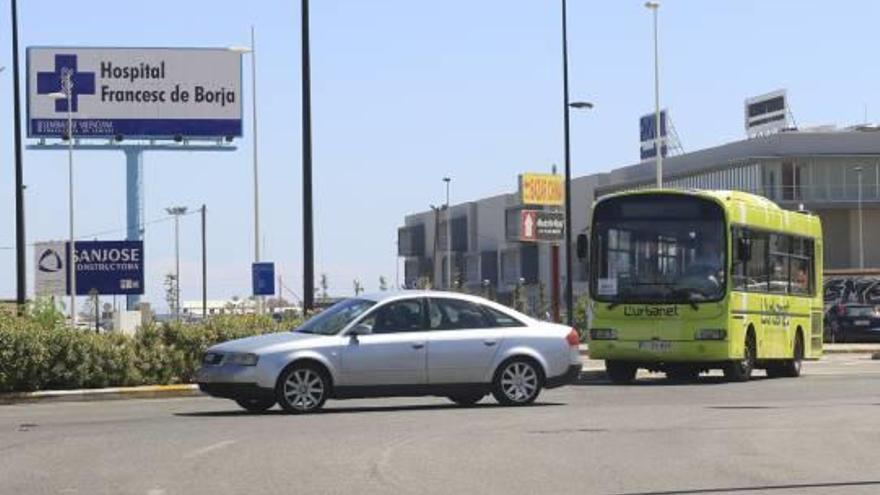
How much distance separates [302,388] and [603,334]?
29.1 ft

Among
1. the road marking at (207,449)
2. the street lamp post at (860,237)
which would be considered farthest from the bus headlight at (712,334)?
the street lamp post at (860,237)

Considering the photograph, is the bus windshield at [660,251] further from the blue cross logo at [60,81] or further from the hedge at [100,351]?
the blue cross logo at [60,81]

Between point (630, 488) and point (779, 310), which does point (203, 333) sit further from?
point (630, 488)

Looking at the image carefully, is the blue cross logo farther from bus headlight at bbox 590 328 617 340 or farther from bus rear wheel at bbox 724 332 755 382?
bus rear wheel at bbox 724 332 755 382

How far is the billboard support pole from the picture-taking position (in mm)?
60562

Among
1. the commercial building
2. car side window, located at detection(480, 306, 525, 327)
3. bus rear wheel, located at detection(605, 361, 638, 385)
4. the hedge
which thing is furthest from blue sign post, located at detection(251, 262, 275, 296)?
the commercial building

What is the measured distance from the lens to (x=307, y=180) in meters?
27.1

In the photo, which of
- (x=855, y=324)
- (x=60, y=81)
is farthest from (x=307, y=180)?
(x=60, y=81)

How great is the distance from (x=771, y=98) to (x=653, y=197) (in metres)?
80.0

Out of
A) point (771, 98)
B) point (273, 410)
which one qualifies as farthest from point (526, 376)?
point (771, 98)

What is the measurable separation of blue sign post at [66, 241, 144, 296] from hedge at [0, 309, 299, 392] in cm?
1368

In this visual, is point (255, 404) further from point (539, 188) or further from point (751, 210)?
point (539, 188)

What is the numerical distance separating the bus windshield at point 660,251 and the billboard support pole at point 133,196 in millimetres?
36759

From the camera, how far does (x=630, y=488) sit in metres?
11.0
